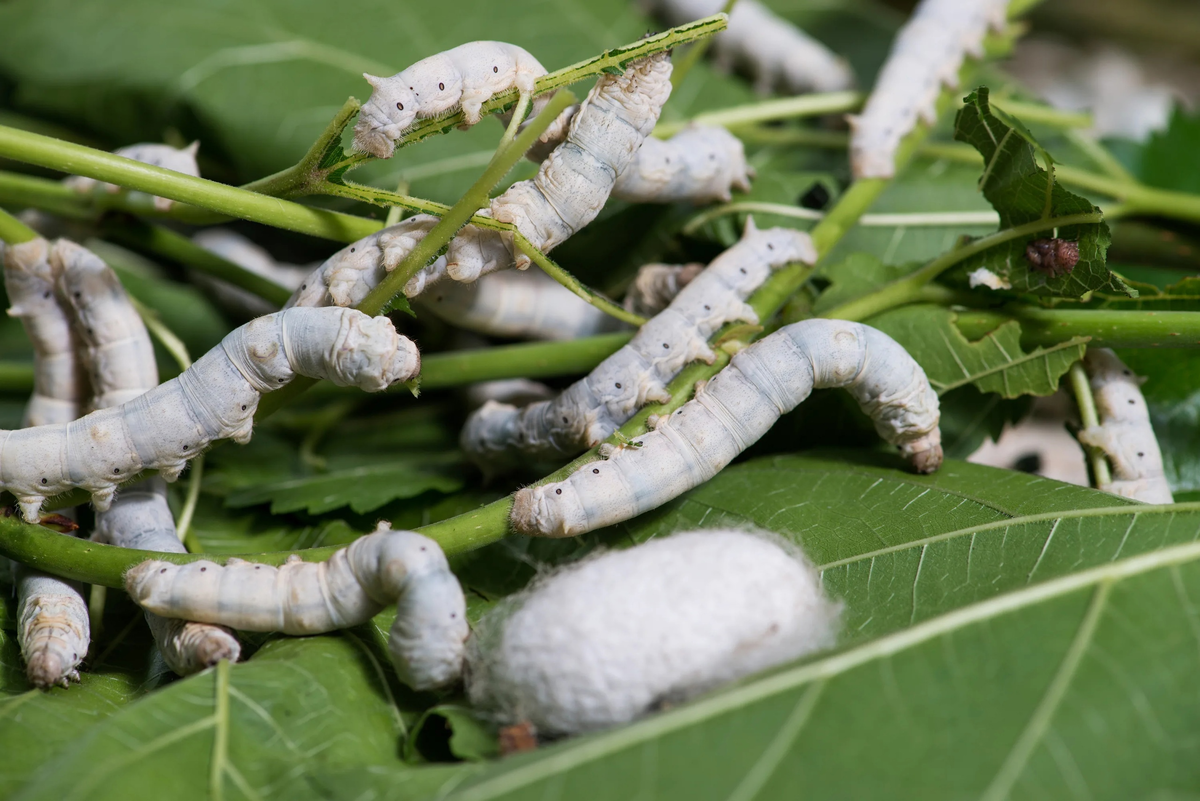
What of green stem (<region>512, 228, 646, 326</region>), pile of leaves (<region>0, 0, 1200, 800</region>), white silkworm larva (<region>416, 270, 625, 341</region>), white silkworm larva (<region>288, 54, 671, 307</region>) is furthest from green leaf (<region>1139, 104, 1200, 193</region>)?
green stem (<region>512, 228, 646, 326</region>)

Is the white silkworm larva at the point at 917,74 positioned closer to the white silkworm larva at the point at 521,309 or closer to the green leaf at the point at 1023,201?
the green leaf at the point at 1023,201

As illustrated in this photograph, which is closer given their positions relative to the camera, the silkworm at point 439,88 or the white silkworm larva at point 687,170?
the silkworm at point 439,88

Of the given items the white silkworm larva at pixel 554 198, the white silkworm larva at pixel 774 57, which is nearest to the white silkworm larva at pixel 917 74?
the white silkworm larva at pixel 774 57

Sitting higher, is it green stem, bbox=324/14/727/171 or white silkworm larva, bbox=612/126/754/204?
green stem, bbox=324/14/727/171

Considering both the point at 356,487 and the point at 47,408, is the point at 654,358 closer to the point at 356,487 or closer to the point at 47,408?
the point at 356,487

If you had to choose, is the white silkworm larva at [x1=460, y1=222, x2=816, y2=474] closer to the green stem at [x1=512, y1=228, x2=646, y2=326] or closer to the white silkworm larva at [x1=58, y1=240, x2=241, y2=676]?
the green stem at [x1=512, y1=228, x2=646, y2=326]

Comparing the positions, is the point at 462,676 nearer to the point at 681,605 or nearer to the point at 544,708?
the point at 544,708

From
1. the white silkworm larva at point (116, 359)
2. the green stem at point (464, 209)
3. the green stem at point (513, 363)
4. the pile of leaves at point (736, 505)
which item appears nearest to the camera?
the pile of leaves at point (736, 505)
